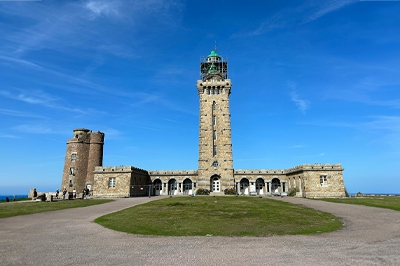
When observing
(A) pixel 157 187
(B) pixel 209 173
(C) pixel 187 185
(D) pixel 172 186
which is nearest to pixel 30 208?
(B) pixel 209 173

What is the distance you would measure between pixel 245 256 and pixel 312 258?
6.97ft

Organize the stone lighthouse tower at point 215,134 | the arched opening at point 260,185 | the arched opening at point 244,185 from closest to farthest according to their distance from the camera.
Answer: the stone lighthouse tower at point 215,134 < the arched opening at point 244,185 < the arched opening at point 260,185

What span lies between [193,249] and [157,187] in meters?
47.0

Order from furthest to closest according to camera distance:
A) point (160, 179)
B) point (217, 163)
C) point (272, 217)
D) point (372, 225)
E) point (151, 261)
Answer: point (160, 179), point (217, 163), point (272, 217), point (372, 225), point (151, 261)

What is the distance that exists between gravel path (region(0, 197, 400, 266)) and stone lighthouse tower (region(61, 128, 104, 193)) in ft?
127

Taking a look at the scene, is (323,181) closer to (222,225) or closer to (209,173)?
(209,173)

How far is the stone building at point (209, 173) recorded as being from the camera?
4409 cm

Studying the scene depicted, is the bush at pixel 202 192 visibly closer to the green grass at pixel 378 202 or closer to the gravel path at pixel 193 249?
the green grass at pixel 378 202

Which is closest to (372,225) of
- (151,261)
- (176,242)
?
(176,242)

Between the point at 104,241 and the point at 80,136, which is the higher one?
the point at 80,136

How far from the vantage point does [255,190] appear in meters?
53.0

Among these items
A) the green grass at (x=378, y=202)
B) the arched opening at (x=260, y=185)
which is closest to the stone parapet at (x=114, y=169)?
the arched opening at (x=260, y=185)

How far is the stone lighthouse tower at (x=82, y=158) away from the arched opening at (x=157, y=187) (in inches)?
461

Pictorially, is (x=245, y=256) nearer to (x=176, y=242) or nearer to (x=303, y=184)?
(x=176, y=242)
